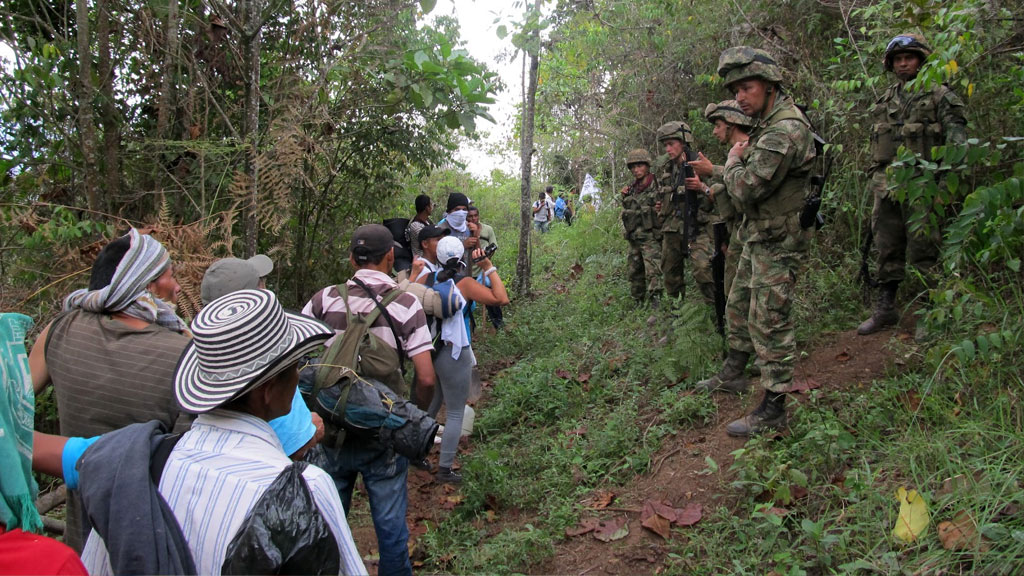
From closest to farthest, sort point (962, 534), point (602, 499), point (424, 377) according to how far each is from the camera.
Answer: point (962, 534) < point (424, 377) < point (602, 499)

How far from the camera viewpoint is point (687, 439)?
180 inches

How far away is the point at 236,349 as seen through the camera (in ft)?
5.57

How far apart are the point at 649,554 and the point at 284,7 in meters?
5.24

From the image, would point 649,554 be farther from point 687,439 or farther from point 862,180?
point 862,180

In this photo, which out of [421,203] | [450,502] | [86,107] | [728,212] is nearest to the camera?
[86,107]

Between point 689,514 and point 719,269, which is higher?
point 719,269

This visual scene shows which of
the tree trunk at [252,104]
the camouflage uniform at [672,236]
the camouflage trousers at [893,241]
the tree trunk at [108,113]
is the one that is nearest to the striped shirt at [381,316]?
the tree trunk at [252,104]

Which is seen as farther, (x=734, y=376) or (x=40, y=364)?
(x=734, y=376)

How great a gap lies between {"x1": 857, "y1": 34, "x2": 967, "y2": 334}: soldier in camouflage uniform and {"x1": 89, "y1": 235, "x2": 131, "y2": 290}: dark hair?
15.6 ft

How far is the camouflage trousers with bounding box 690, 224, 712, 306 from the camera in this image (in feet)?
22.4

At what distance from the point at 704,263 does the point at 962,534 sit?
4396 millimetres

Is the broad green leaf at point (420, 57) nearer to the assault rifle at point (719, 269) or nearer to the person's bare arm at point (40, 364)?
the assault rifle at point (719, 269)

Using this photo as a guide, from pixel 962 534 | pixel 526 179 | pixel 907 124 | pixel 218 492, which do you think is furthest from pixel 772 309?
pixel 526 179

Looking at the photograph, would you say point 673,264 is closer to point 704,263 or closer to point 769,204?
point 704,263
